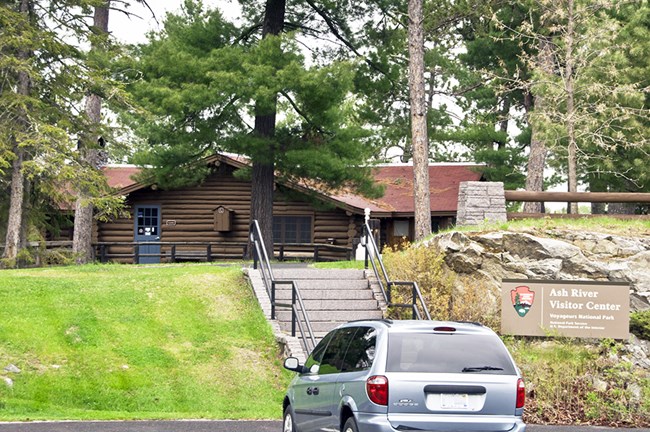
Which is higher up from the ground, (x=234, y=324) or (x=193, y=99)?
(x=193, y=99)

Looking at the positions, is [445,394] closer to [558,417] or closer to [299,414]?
[299,414]

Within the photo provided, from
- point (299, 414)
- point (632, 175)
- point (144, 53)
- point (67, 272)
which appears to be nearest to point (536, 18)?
point (632, 175)

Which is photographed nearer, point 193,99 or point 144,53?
point 193,99

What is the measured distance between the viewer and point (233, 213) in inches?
1652

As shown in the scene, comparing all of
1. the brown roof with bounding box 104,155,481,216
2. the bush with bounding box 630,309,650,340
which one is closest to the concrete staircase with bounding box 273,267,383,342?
the bush with bounding box 630,309,650,340

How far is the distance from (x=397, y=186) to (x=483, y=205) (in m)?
21.6

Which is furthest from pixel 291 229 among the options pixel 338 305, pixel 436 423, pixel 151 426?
pixel 436 423

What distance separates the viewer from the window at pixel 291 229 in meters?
42.5

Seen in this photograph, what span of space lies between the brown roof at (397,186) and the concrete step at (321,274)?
14.1m

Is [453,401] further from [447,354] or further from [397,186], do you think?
[397,186]

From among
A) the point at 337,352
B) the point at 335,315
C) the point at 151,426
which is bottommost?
the point at 151,426

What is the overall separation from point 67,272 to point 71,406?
9737 millimetres

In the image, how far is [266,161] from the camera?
108 feet

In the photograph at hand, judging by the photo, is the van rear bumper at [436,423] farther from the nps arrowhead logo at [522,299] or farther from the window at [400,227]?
the window at [400,227]
